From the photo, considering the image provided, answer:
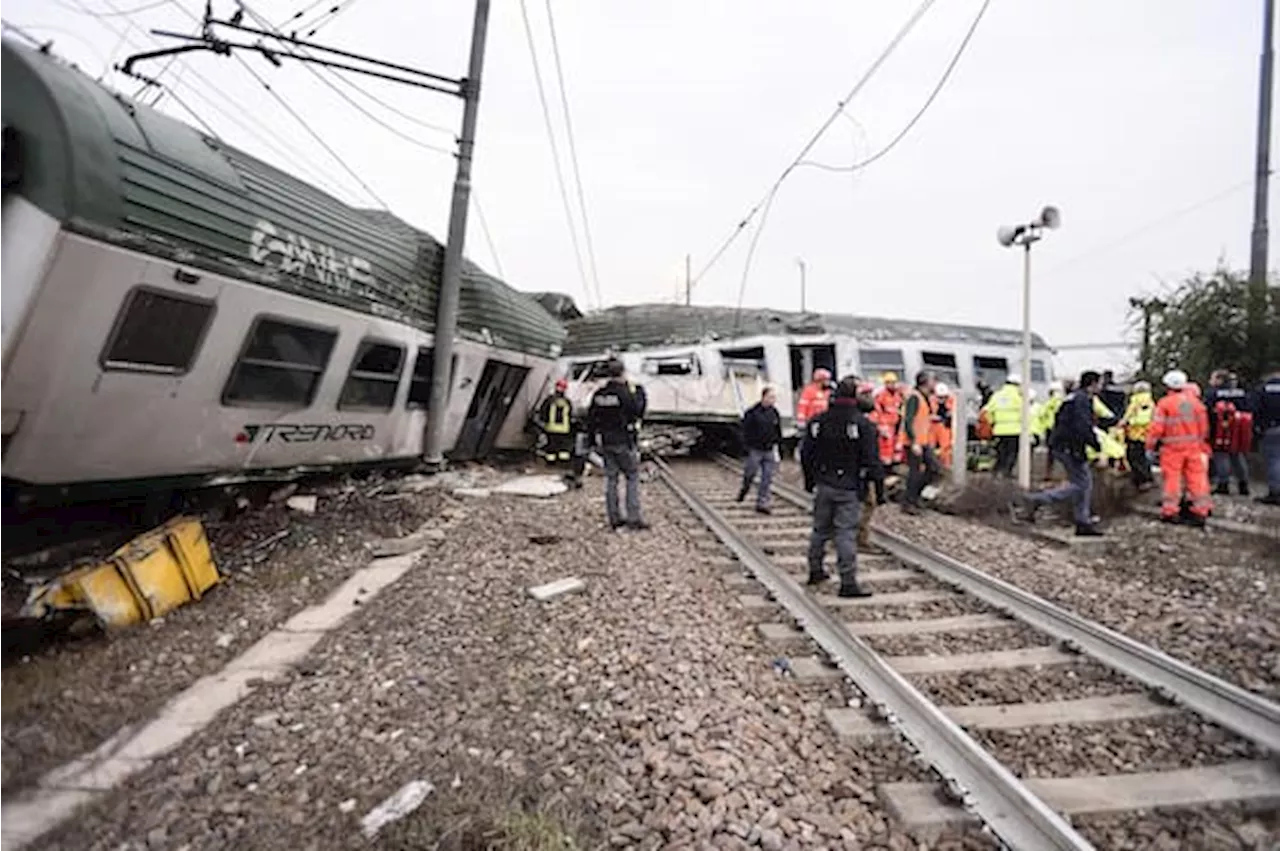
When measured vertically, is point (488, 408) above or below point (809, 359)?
below

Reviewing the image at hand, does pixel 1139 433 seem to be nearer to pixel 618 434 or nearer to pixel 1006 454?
pixel 1006 454

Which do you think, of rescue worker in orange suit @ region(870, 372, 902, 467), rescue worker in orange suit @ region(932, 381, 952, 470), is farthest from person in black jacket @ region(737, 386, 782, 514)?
rescue worker in orange suit @ region(932, 381, 952, 470)

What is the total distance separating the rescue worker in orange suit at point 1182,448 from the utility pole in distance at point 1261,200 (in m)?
6.35

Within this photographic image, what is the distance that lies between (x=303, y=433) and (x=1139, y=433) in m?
10.6

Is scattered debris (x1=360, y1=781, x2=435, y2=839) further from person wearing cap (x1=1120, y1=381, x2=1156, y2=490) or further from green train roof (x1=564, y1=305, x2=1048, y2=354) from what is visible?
green train roof (x1=564, y1=305, x2=1048, y2=354)

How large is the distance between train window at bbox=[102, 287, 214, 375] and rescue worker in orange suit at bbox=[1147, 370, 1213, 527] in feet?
30.3

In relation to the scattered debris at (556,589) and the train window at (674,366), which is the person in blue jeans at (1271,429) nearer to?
the scattered debris at (556,589)

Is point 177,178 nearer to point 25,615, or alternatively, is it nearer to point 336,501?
point 25,615

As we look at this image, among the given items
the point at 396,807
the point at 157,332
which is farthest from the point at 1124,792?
the point at 157,332

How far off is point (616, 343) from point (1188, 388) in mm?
10881

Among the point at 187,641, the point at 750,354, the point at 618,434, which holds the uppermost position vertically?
the point at 750,354

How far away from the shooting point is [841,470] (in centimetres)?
589

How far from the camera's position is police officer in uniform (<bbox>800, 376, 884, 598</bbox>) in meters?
5.85

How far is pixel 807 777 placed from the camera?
10.4 feet
